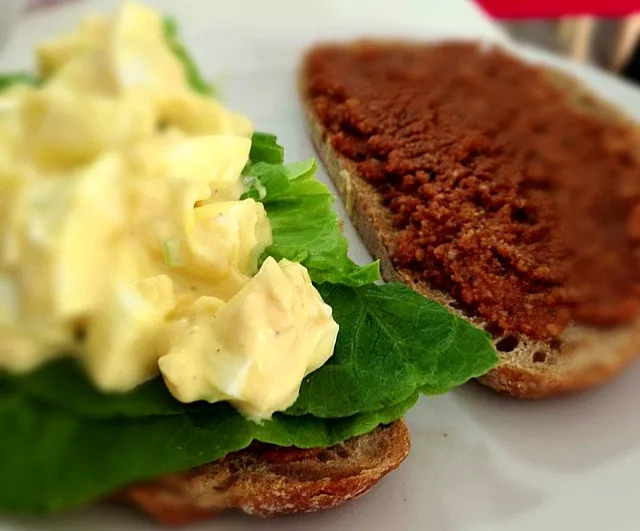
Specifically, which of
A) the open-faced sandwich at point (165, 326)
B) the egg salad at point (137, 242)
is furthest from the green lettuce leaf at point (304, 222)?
the egg salad at point (137, 242)

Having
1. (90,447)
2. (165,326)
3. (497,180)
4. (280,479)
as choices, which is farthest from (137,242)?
(497,180)

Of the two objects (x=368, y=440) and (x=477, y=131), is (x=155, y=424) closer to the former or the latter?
(x=368, y=440)

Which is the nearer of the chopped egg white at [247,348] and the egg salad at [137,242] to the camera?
the egg salad at [137,242]

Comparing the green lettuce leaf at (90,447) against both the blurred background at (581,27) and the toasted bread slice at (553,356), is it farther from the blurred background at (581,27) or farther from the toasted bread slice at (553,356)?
the blurred background at (581,27)

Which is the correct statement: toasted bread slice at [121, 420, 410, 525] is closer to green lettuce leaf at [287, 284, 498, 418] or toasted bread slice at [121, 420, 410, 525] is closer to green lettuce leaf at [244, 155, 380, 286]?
green lettuce leaf at [287, 284, 498, 418]

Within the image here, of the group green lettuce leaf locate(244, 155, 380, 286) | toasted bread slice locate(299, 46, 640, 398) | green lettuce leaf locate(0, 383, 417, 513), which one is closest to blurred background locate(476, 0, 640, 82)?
toasted bread slice locate(299, 46, 640, 398)

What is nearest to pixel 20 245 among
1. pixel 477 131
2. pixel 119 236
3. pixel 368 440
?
pixel 119 236

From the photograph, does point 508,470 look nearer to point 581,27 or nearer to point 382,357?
point 382,357
